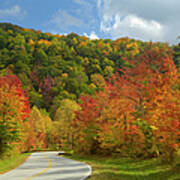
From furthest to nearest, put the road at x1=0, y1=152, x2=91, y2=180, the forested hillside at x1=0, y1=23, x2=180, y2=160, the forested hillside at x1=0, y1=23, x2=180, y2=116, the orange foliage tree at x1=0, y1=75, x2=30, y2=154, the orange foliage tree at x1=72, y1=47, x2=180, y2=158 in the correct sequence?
the forested hillside at x1=0, y1=23, x2=180, y2=116, the orange foliage tree at x1=0, y1=75, x2=30, y2=154, the forested hillside at x1=0, y1=23, x2=180, y2=160, the orange foliage tree at x1=72, y1=47, x2=180, y2=158, the road at x1=0, y1=152, x2=91, y2=180

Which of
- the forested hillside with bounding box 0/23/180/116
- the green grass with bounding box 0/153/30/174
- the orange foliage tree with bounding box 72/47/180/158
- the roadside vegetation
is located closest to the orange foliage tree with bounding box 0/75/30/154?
the roadside vegetation

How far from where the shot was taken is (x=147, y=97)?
15.8m

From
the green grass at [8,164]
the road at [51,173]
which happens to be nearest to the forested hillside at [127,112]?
the green grass at [8,164]

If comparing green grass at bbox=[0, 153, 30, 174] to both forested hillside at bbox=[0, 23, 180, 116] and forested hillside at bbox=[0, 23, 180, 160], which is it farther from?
forested hillside at bbox=[0, 23, 180, 116]

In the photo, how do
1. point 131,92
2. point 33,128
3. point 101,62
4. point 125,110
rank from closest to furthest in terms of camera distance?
point 131,92 < point 125,110 < point 33,128 < point 101,62

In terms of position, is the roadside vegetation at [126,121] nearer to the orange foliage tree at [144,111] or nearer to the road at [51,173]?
the orange foliage tree at [144,111]

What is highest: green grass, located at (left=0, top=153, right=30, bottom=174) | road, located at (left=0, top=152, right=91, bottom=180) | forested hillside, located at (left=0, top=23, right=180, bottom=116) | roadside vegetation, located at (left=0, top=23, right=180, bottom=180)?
forested hillside, located at (left=0, top=23, right=180, bottom=116)

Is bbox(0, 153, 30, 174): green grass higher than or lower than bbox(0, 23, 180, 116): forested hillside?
lower

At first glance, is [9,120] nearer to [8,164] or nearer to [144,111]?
[8,164]

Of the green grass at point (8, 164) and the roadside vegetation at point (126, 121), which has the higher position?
the roadside vegetation at point (126, 121)

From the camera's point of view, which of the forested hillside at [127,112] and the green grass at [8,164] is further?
the green grass at [8,164]

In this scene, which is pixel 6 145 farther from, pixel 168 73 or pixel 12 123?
pixel 168 73

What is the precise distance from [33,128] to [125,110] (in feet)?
118

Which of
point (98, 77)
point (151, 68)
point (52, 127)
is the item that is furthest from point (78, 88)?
point (151, 68)
